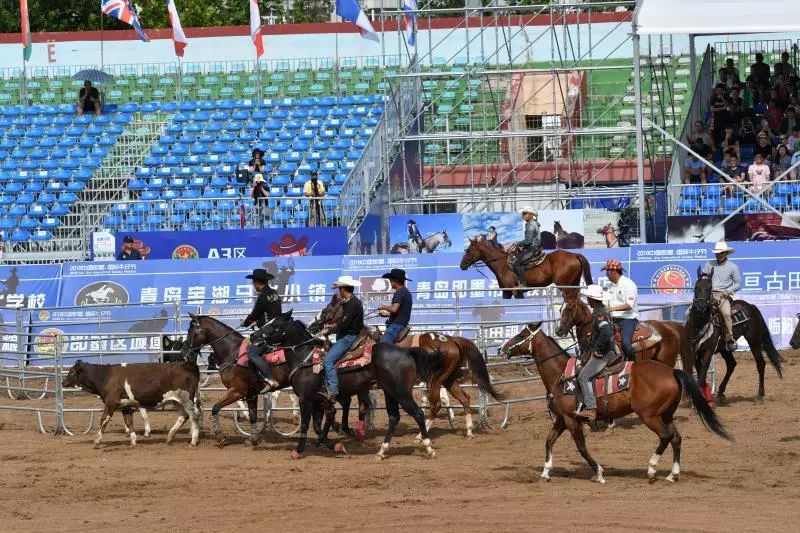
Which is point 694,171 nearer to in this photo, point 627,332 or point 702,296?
point 702,296

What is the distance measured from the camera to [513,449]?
17.1 meters

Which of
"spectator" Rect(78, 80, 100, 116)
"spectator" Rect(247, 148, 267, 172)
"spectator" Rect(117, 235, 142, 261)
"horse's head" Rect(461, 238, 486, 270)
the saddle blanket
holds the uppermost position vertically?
"spectator" Rect(78, 80, 100, 116)

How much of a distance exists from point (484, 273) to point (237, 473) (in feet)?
36.1

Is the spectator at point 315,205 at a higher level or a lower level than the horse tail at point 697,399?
higher

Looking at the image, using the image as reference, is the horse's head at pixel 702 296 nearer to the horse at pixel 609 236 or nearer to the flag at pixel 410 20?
the horse at pixel 609 236

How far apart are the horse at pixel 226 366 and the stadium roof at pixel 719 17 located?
1009 centimetres

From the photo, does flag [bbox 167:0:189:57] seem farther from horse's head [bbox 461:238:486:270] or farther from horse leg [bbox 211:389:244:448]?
horse leg [bbox 211:389:244:448]

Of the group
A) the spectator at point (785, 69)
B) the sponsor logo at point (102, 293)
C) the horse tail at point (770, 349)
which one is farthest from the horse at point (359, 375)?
the spectator at point (785, 69)

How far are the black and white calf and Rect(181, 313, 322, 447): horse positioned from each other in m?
0.27

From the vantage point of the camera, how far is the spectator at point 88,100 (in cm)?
4044

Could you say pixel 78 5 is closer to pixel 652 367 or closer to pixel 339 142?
pixel 339 142

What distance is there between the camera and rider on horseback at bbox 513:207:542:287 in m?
22.4

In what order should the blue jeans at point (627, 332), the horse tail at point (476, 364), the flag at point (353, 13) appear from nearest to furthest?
the blue jeans at point (627, 332) < the horse tail at point (476, 364) < the flag at point (353, 13)

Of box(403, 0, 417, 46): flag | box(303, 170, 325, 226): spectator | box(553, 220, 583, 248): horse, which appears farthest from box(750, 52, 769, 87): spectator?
box(303, 170, 325, 226): spectator
